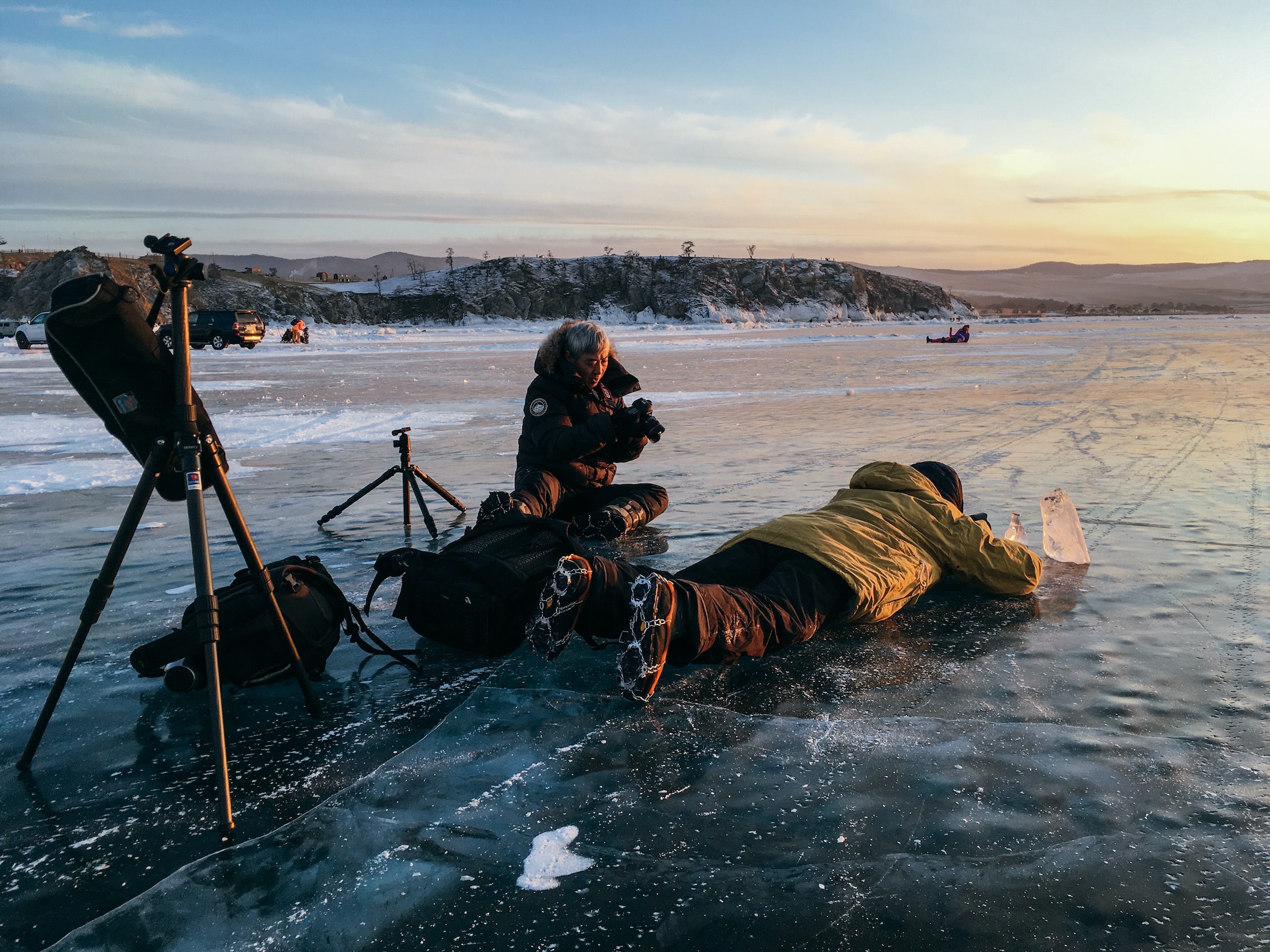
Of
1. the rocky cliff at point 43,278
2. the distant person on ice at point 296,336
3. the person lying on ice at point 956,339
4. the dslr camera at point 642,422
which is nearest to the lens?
the dslr camera at point 642,422

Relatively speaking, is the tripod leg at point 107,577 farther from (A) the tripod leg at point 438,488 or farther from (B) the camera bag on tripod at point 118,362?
(A) the tripod leg at point 438,488

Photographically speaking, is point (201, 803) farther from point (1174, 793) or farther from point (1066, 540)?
point (1066, 540)

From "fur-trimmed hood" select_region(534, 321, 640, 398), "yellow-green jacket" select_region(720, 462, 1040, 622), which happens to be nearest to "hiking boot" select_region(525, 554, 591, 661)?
"yellow-green jacket" select_region(720, 462, 1040, 622)

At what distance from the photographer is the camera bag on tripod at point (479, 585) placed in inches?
130

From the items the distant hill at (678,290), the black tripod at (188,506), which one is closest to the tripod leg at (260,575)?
the black tripod at (188,506)

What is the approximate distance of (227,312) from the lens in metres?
32.4

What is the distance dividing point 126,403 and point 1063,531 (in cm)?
449

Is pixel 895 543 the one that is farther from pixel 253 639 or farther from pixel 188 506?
pixel 188 506

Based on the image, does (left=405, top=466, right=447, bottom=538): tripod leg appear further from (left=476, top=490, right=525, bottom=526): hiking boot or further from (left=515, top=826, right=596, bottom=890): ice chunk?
(left=515, top=826, right=596, bottom=890): ice chunk

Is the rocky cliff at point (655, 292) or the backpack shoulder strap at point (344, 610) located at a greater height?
the rocky cliff at point (655, 292)

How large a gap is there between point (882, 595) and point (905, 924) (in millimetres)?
1742

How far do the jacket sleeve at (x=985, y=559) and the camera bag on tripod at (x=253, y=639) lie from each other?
267 centimetres

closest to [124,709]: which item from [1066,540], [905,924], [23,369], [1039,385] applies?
[905,924]

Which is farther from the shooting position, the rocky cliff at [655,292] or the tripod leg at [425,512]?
the rocky cliff at [655,292]
